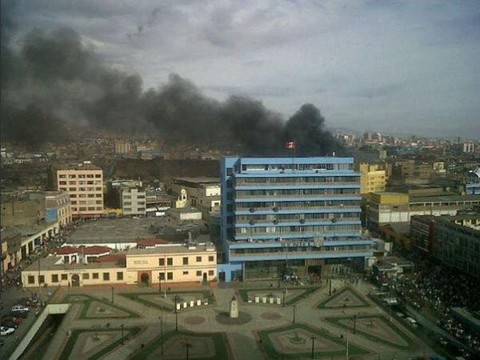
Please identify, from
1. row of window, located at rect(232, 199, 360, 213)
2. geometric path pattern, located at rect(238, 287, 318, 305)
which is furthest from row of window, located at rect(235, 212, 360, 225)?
geometric path pattern, located at rect(238, 287, 318, 305)

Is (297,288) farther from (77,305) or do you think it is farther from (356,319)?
(77,305)

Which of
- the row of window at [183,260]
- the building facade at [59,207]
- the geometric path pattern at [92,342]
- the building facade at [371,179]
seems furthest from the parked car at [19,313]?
the building facade at [371,179]

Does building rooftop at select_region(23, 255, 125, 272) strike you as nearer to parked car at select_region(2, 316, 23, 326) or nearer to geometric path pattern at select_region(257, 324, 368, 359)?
parked car at select_region(2, 316, 23, 326)

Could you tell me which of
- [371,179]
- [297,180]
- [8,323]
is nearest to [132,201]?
[297,180]

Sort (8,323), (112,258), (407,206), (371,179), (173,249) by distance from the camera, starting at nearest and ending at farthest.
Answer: (8,323)
(173,249)
(112,258)
(407,206)
(371,179)

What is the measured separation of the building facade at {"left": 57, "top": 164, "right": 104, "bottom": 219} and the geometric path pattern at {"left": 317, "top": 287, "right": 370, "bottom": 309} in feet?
64.3

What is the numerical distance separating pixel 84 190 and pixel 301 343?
892 inches

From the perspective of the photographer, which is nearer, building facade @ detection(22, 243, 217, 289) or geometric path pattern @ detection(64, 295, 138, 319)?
geometric path pattern @ detection(64, 295, 138, 319)

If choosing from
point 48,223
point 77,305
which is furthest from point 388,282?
point 48,223

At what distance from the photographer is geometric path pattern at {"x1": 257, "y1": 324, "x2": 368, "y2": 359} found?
1095 cm

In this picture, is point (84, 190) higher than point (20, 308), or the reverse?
point (84, 190)

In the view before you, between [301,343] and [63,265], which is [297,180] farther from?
[63,265]

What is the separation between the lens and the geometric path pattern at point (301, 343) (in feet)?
35.9

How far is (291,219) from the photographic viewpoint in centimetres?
1723
